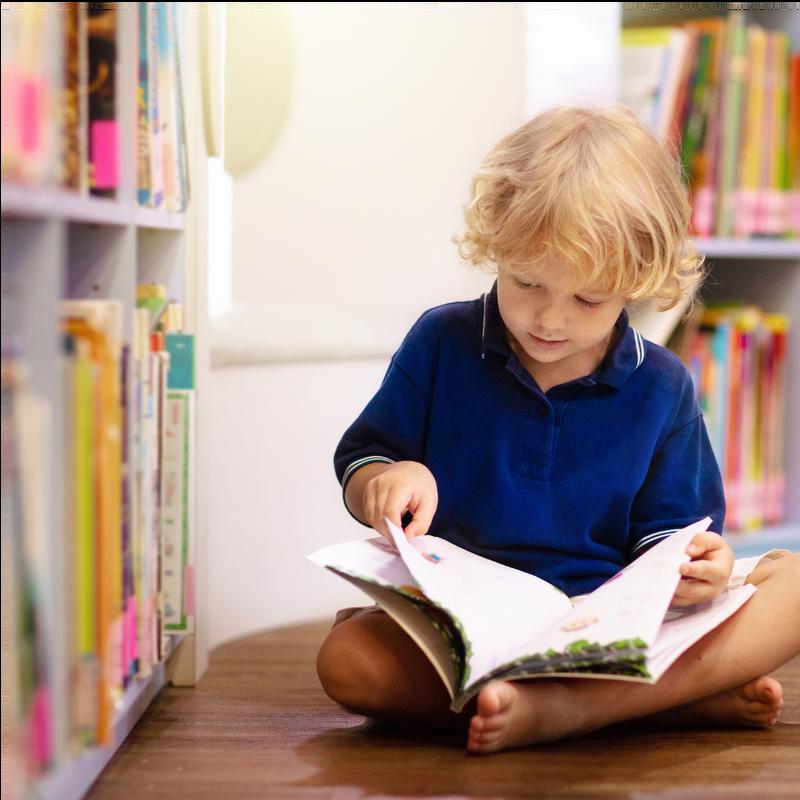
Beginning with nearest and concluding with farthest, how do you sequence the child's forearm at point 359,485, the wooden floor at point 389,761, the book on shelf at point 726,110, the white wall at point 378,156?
1. the wooden floor at point 389,761
2. the child's forearm at point 359,485
3. the white wall at point 378,156
4. the book on shelf at point 726,110

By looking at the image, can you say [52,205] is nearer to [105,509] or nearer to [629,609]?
[105,509]

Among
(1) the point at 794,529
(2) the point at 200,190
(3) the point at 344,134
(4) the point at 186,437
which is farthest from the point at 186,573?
(1) the point at 794,529

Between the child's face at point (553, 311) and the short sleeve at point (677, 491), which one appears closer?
the child's face at point (553, 311)

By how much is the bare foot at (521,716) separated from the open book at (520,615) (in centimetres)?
2

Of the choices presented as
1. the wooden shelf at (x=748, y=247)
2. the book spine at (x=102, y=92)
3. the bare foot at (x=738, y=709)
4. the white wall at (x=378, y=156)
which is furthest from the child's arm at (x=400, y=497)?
the wooden shelf at (x=748, y=247)

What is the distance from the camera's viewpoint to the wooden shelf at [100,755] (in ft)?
2.36

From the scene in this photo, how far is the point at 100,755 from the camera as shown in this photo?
2.83 feet

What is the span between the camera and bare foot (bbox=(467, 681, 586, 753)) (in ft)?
2.84

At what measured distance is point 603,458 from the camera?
1.08 meters

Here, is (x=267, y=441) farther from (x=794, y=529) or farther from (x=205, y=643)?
(x=794, y=529)

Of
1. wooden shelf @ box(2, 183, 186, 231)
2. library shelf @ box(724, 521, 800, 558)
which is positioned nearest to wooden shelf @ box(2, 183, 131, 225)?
wooden shelf @ box(2, 183, 186, 231)

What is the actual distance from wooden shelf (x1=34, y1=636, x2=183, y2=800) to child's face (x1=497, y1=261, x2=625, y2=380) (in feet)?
1.40

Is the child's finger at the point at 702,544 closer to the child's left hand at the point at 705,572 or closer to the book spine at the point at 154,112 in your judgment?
the child's left hand at the point at 705,572

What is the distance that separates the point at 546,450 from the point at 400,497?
0.56ft
